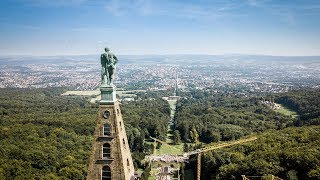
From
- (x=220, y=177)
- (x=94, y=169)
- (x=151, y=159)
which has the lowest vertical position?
(x=151, y=159)

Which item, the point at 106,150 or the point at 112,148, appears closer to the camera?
the point at 112,148

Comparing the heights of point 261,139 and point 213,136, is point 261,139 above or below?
above

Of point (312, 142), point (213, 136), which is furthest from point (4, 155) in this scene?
point (213, 136)

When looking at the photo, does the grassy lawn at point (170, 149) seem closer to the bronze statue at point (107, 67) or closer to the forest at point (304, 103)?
the forest at point (304, 103)

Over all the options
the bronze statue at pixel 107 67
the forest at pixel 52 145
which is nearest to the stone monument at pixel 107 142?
the bronze statue at pixel 107 67

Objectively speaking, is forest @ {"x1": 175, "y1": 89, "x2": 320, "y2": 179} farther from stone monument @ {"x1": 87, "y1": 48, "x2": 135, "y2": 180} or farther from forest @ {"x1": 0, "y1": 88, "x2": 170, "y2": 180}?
stone monument @ {"x1": 87, "y1": 48, "x2": 135, "y2": 180}

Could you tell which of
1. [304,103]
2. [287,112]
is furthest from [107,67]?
[304,103]

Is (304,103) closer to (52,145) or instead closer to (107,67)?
(52,145)

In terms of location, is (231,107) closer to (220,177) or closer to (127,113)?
(127,113)
